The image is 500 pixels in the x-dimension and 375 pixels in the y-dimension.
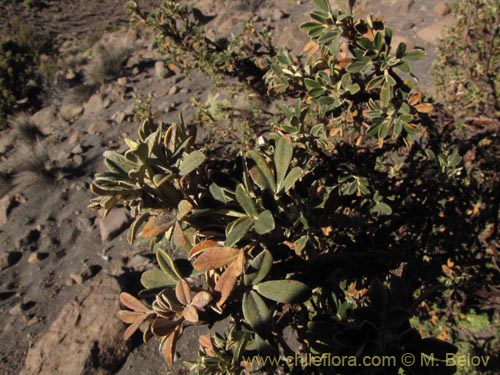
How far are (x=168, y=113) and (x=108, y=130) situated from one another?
49.4 inches

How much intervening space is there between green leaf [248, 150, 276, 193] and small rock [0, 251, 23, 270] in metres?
4.80

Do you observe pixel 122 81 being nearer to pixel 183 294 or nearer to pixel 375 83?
pixel 375 83

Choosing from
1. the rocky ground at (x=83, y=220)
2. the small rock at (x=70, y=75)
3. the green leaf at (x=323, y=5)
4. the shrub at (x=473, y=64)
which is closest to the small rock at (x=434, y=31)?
the rocky ground at (x=83, y=220)

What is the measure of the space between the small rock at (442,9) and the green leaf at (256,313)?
6.53 m

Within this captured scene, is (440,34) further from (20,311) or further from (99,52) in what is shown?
(99,52)

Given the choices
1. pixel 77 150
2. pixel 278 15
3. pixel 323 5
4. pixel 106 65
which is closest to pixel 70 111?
pixel 106 65

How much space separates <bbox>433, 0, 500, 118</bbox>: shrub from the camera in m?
3.02

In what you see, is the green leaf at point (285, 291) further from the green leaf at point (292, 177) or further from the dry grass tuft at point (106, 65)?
the dry grass tuft at point (106, 65)

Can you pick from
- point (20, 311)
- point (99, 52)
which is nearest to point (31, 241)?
point (20, 311)

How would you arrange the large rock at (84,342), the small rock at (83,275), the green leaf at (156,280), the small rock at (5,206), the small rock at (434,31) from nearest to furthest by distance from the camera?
the green leaf at (156,280)
the large rock at (84,342)
the small rock at (83,275)
the small rock at (5,206)
the small rock at (434,31)

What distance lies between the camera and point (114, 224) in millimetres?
4652

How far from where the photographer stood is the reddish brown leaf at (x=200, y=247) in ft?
3.18

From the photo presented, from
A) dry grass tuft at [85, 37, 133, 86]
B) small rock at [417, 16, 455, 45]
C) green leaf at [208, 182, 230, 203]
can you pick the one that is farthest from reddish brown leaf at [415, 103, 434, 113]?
dry grass tuft at [85, 37, 133, 86]

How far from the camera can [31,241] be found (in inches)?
191
